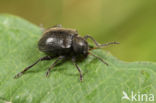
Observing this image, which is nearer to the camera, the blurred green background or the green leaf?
the green leaf

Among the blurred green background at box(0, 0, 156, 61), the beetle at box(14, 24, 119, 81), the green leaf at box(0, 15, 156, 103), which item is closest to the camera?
the green leaf at box(0, 15, 156, 103)

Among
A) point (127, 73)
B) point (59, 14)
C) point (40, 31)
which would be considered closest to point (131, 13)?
point (59, 14)

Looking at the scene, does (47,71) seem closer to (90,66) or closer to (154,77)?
(90,66)

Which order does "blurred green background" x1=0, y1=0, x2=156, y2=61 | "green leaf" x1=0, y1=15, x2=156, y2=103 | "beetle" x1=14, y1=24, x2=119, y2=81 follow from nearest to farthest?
"green leaf" x1=0, y1=15, x2=156, y2=103 < "beetle" x1=14, y1=24, x2=119, y2=81 < "blurred green background" x1=0, y1=0, x2=156, y2=61

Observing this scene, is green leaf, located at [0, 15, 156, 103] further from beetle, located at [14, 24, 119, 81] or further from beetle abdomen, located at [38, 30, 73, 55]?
beetle abdomen, located at [38, 30, 73, 55]

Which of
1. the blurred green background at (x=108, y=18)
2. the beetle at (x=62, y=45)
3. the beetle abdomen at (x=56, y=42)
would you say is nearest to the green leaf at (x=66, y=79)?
the beetle at (x=62, y=45)

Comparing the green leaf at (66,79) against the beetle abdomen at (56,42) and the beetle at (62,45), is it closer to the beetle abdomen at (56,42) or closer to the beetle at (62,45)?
the beetle at (62,45)

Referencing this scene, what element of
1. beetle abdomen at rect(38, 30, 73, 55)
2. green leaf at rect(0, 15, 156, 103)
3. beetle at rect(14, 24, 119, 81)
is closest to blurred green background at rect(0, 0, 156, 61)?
beetle at rect(14, 24, 119, 81)
